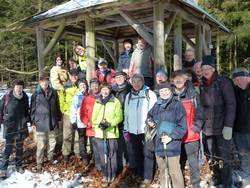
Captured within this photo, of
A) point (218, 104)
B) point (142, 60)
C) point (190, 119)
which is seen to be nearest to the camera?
point (190, 119)

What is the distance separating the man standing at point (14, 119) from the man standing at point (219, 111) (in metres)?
3.71

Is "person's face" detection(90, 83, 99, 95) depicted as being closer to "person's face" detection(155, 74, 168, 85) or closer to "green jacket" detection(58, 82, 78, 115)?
"green jacket" detection(58, 82, 78, 115)

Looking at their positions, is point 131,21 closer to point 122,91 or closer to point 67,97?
point 122,91

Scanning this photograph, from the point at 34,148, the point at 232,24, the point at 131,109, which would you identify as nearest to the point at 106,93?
the point at 131,109

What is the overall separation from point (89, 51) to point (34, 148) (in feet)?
9.35

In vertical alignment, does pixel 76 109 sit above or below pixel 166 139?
above

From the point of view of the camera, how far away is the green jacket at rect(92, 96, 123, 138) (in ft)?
19.2

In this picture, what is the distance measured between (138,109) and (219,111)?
4.37 ft

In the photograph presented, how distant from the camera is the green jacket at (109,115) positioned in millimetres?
→ 5863

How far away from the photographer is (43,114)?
22.5 ft

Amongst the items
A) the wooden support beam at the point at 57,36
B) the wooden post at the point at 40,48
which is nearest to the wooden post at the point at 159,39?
the wooden support beam at the point at 57,36

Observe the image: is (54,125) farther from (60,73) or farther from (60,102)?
(60,73)

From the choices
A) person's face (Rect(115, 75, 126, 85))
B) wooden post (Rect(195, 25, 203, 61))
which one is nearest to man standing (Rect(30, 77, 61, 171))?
person's face (Rect(115, 75, 126, 85))

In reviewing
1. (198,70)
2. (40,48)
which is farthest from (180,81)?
(40,48)
